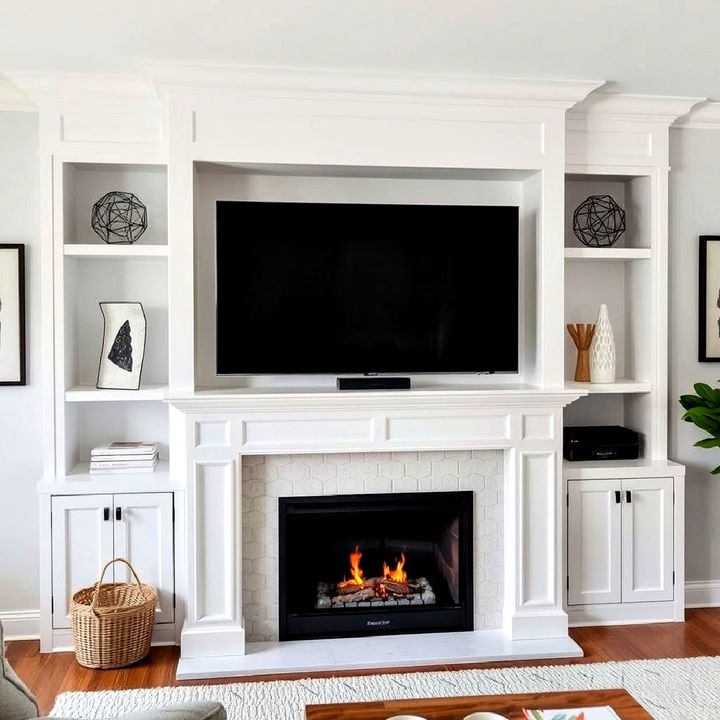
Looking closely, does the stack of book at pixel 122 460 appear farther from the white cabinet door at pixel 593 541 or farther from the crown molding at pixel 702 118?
the crown molding at pixel 702 118

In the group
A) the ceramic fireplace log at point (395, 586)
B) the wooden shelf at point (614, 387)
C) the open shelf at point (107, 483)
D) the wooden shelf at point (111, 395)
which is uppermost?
the wooden shelf at point (614, 387)

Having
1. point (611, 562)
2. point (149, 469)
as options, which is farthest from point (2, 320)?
point (611, 562)

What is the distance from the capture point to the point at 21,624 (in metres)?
3.58

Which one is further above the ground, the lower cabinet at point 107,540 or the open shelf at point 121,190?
the open shelf at point 121,190

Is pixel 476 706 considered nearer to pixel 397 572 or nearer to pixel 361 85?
pixel 397 572

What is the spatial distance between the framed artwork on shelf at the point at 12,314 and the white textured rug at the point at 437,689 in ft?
4.78

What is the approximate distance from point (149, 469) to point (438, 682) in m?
1.57

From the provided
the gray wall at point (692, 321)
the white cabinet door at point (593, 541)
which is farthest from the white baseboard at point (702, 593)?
the white cabinet door at point (593, 541)

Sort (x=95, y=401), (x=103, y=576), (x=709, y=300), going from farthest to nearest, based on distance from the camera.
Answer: (x=709, y=300) < (x=95, y=401) < (x=103, y=576)

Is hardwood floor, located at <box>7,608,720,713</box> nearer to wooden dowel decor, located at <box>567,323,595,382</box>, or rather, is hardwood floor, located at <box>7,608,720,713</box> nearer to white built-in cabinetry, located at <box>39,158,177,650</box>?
white built-in cabinetry, located at <box>39,158,177,650</box>

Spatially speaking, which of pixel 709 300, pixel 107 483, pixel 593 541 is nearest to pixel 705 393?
pixel 709 300

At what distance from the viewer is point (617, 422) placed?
407 centimetres

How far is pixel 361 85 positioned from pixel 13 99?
1.59m

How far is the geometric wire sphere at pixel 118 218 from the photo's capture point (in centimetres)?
357
